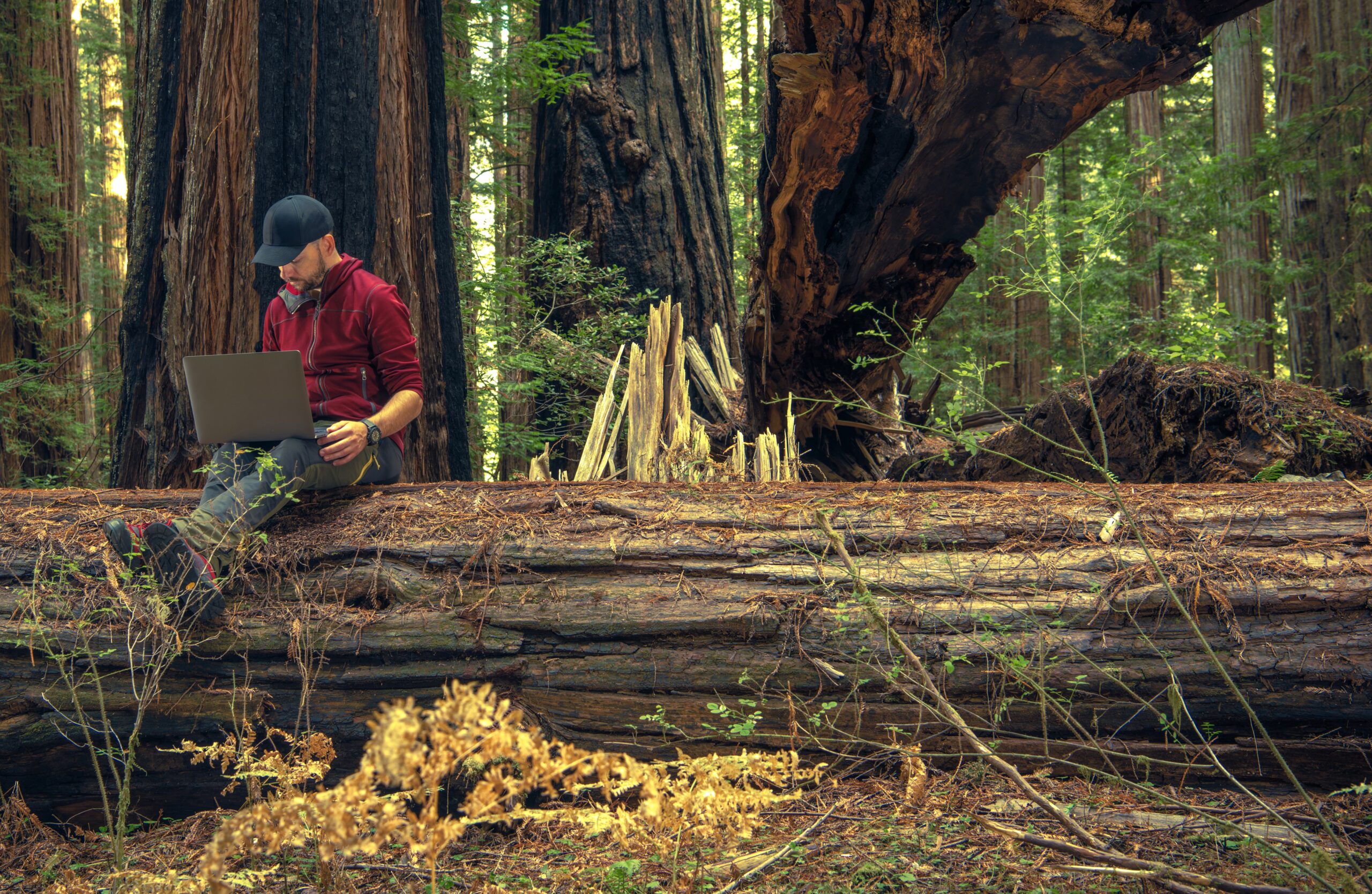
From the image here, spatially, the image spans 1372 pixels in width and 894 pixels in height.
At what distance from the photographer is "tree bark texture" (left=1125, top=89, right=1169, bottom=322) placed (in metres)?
9.93

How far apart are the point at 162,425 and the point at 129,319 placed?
61cm

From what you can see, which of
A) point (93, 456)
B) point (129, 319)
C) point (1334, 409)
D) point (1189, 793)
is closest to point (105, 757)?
point (129, 319)

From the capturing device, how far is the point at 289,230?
3.66m

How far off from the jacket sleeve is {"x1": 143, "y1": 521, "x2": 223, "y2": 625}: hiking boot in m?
1.08

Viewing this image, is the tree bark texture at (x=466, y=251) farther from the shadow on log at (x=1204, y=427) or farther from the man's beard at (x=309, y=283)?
the shadow on log at (x=1204, y=427)

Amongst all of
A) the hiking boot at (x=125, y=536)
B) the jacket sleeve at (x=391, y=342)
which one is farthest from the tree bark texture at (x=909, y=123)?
the hiking boot at (x=125, y=536)

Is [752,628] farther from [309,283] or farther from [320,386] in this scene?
[309,283]

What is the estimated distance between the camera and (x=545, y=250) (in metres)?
7.00

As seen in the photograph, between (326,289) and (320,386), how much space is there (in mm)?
433

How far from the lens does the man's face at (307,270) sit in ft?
12.2

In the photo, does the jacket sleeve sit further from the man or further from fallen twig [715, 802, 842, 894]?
fallen twig [715, 802, 842, 894]

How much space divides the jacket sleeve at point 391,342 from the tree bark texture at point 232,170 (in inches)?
39.8

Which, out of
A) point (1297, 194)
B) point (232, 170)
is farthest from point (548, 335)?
point (1297, 194)

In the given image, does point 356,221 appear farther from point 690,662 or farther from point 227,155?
point 690,662
